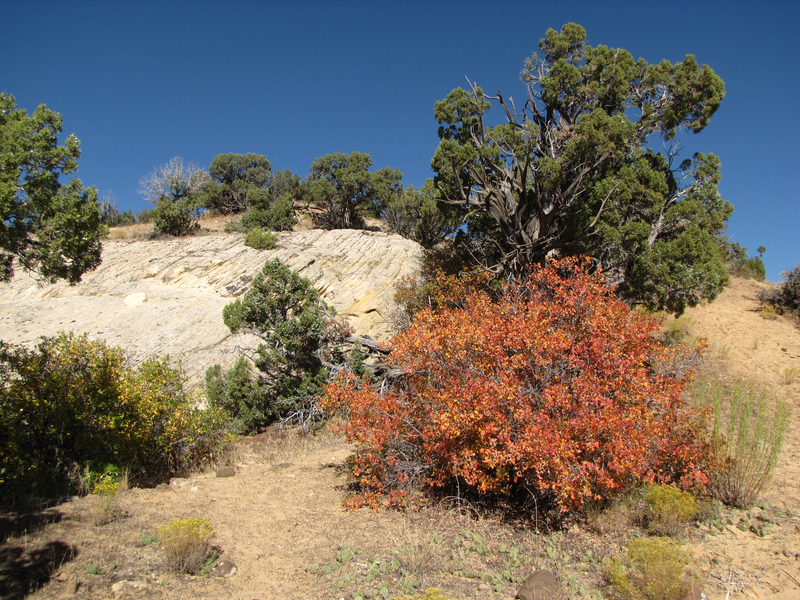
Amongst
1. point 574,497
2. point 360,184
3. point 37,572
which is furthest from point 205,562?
point 360,184

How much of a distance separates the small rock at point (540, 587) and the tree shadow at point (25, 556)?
5165 millimetres

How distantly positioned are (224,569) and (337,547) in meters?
1.57

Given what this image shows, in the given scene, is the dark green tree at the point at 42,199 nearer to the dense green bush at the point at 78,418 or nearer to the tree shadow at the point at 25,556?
the dense green bush at the point at 78,418

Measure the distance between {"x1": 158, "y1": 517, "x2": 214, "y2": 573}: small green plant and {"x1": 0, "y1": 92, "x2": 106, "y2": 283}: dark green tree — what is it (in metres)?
5.89

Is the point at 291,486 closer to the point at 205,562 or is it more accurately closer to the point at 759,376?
the point at 205,562

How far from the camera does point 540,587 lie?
17.1ft

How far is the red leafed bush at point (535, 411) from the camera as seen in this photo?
636cm

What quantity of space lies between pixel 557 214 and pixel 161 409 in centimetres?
1229

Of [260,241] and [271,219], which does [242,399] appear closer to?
[260,241]

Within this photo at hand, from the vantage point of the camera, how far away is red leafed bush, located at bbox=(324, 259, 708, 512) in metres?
6.36

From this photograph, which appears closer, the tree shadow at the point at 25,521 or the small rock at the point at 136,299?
the tree shadow at the point at 25,521

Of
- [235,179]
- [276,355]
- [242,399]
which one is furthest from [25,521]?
[235,179]

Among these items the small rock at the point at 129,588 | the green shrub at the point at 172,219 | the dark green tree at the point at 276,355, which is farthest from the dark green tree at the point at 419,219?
the small rock at the point at 129,588

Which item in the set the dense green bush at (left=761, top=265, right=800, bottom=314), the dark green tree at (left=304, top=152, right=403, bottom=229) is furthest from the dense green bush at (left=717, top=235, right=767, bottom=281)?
the dark green tree at (left=304, top=152, right=403, bottom=229)
